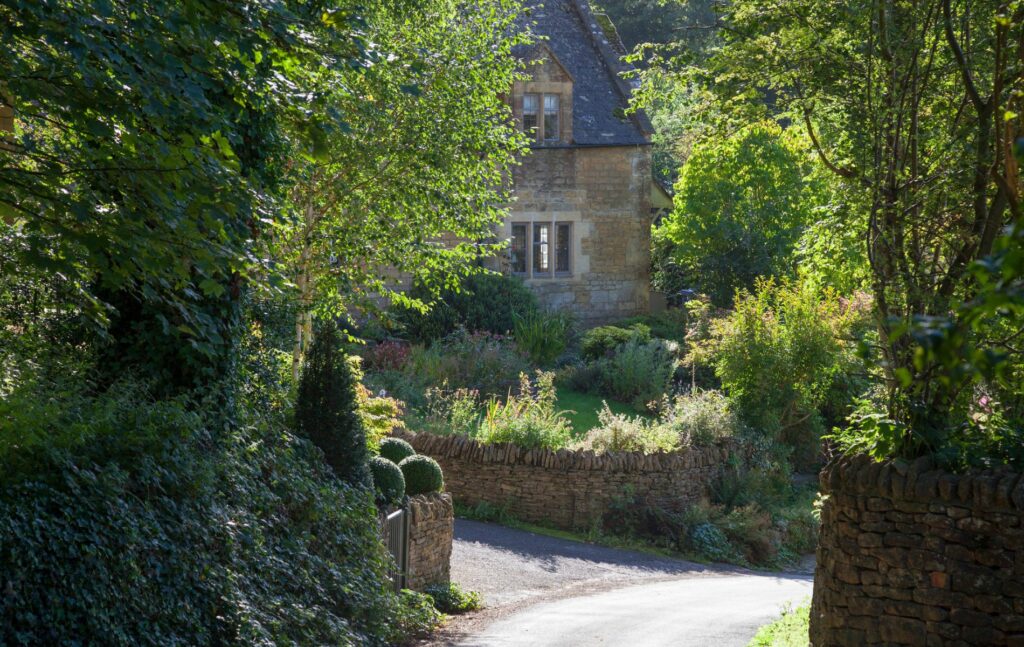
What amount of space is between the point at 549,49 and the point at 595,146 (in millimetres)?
2886

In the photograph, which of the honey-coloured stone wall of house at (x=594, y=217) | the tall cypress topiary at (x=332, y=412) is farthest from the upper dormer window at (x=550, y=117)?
the tall cypress topiary at (x=332, y=412)

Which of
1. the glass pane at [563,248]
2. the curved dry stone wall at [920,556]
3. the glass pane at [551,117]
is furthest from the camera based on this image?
the glass pane at [563,248]

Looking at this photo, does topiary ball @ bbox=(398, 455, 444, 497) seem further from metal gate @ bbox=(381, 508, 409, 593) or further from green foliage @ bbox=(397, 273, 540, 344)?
green foliage @ bbox=(397, 273, 540, 344)

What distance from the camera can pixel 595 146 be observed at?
99.6 ft

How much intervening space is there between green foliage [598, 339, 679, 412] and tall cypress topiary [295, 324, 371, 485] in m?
12.5

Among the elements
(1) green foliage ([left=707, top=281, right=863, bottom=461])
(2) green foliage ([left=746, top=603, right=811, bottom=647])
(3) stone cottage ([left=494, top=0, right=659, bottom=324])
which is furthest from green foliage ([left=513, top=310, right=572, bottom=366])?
(2) green foliage ([left=746, top=603, right=811, bottom=647])

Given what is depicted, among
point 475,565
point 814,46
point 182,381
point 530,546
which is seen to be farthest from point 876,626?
point 530,546

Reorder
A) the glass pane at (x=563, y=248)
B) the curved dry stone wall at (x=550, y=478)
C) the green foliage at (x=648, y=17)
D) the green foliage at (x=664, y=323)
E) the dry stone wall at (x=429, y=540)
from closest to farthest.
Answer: the dry stone wall at (x=429, y=540)
the curved dry stone wall at (x=550, y=478)
the green foliage at (x=664, y=323)
the glass pane at (x=563, y=248)
the green foliage at (x=648, y=17)

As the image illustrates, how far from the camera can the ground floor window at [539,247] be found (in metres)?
30.7

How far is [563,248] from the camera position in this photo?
3125 cm

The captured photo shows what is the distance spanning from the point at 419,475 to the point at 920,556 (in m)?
7.34

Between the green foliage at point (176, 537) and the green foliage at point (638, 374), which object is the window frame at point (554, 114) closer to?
the green foliage at point (638, 374)

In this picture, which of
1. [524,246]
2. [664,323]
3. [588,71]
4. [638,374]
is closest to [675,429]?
[638,374]

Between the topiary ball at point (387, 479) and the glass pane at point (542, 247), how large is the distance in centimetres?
1841
